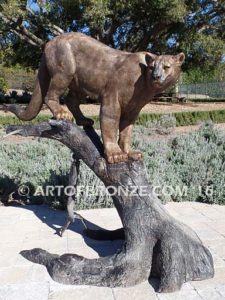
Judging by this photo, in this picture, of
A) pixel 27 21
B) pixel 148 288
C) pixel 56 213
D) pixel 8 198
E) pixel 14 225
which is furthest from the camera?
pixel 27 21

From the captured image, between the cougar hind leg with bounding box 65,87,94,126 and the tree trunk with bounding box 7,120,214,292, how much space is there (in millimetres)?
637

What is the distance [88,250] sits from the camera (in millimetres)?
4246

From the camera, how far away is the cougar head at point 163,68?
3.06 meters

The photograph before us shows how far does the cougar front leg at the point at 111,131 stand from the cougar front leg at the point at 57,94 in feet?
1.58

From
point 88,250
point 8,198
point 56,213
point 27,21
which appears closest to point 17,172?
point 8,198

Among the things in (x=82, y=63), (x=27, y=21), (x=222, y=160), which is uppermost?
(x=27, y=21)

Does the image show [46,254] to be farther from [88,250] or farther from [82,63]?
[82,63]

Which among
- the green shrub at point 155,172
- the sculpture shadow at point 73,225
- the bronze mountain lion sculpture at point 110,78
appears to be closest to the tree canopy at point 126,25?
the green shrub at point 155,172

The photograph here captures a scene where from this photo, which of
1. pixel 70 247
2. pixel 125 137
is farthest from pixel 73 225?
pixel 125 137

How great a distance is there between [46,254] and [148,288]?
1.14 meters

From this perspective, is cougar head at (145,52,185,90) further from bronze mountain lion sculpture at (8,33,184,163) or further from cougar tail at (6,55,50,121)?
cougar tail at (6,55,50,121)

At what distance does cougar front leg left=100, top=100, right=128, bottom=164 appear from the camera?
Answer: 3.45 meters

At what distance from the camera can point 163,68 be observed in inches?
121

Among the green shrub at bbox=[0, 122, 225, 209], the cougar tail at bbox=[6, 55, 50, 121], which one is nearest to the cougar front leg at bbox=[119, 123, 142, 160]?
the cougar tail at bbox=[6, 55, 50, 121]
